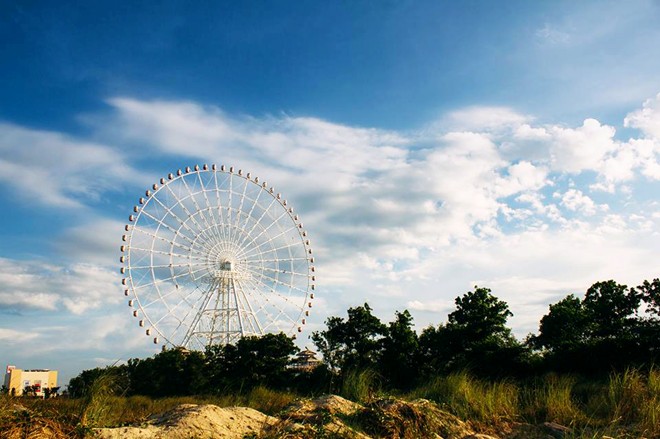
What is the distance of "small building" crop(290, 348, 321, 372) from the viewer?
40812 millimetres

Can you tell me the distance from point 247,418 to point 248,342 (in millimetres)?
30334

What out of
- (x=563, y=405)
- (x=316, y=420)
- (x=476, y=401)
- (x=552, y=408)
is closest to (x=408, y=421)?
(x=316, y=420)

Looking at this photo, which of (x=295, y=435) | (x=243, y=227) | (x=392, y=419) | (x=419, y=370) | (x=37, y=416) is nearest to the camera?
(x=37, y=416)

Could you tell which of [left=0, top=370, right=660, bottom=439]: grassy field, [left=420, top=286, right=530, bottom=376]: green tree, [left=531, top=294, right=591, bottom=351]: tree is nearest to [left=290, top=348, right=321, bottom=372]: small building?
[left=420, top=286, right=530, bottom=376]: green tree

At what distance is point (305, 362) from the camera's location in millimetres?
43594

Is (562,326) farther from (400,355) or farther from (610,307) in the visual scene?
(400,355)

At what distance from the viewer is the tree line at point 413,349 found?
31.6m

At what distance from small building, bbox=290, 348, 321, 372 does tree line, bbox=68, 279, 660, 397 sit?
81 centimetres

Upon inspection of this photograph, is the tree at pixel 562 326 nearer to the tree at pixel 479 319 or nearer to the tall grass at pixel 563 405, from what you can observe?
the tree at pixel 479 319

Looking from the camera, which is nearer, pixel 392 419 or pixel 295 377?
pixel 392 419

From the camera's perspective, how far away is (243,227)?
152 feet

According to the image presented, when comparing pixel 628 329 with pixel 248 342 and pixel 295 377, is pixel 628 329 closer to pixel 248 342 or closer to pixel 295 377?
pixel 295 377

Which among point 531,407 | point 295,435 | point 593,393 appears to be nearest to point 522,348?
point 593,393

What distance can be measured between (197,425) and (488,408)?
6766mm
